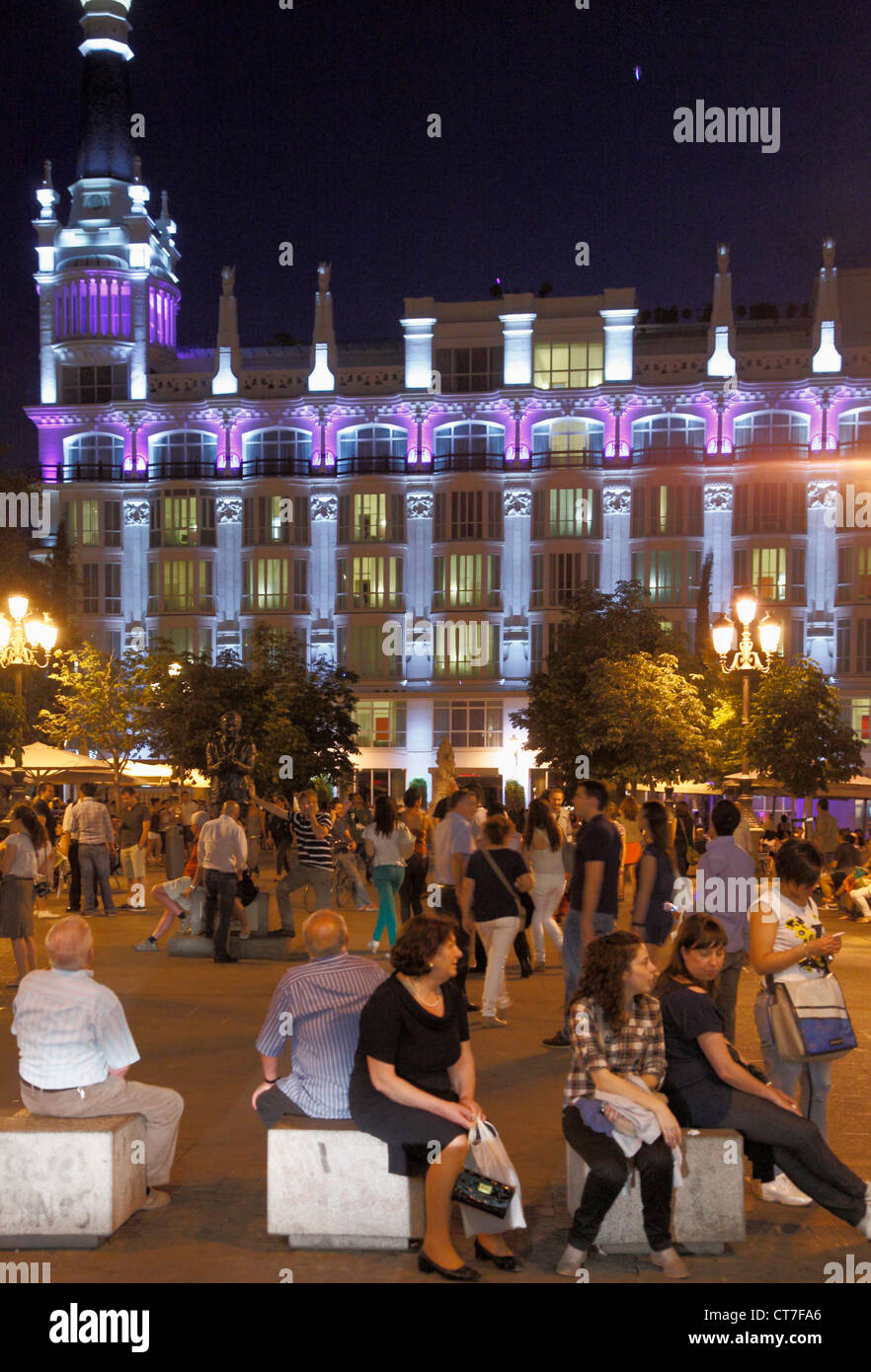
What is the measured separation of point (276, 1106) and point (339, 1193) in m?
0.50

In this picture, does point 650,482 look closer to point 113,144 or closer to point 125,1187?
point 113,144

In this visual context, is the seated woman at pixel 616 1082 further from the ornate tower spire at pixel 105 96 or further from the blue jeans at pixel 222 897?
the ornate tower spire at pixel 105 96

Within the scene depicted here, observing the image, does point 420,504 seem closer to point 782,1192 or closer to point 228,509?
point 228,509

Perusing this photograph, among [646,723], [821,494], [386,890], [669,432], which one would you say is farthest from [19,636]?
[821,494]

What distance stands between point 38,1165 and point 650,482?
49.5 meters

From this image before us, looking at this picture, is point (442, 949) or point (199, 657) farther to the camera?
point (199, 657)

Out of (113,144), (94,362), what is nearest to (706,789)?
(94,362)

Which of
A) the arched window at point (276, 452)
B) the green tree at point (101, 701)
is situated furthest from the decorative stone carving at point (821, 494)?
the green tree at point (101, 701)

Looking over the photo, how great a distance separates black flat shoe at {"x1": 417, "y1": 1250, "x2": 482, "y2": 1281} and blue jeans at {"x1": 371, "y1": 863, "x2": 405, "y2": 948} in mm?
8291

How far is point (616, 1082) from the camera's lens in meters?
5.60

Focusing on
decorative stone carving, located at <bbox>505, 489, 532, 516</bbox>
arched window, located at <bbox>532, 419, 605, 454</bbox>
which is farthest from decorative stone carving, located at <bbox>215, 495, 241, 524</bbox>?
arched window, located at <bbox>532, 419, 605, 454</bbox>

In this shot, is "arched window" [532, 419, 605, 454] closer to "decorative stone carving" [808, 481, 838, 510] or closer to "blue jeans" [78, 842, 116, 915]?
"decorative stone carving" [808, 481, 838, 510]

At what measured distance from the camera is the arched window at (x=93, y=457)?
55688 millimetres

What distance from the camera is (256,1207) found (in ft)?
20.3
